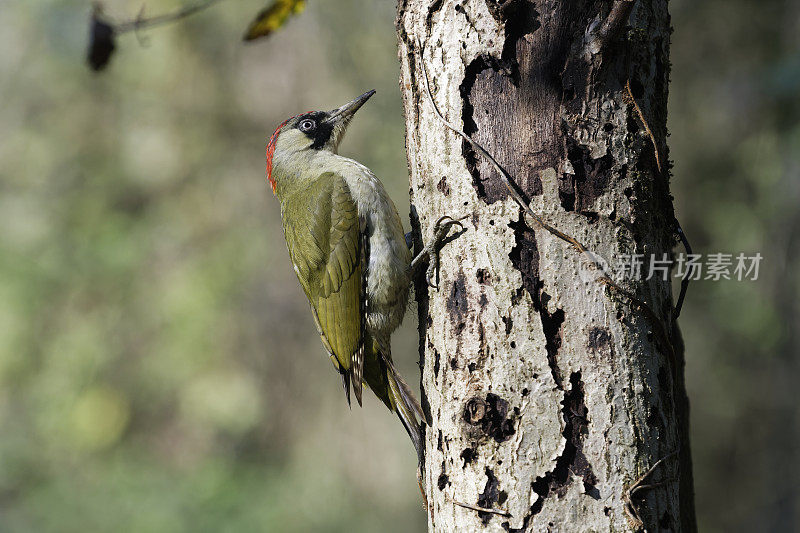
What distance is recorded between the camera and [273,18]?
2.19 meters

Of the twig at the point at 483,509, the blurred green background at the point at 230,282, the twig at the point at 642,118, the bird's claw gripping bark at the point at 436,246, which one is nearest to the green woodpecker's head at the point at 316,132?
the bird's claw gripping bark at the point at 436,246

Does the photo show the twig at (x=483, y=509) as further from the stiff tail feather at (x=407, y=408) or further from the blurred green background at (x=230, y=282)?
the blurred green background at (x=230, y=282)

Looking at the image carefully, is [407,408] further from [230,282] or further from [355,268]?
[230,282]

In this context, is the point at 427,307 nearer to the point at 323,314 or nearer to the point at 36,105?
the point at 323,314

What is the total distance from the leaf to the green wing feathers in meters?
0.91

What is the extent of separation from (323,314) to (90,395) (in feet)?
19.2

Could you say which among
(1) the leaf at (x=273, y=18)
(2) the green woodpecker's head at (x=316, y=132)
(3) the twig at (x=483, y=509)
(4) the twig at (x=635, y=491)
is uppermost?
(1) the leaf at (x=273, y=18)

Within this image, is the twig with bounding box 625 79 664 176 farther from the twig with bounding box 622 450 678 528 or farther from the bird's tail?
the bird's tail

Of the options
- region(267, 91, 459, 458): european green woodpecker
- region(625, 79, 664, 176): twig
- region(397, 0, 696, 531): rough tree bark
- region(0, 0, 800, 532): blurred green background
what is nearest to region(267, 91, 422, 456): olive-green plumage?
region(267, 91, 459, 458): european green woodpecker

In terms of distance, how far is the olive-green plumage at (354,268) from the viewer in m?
2.81

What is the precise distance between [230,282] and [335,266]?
4.86 m

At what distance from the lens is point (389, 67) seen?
6820 millimetres

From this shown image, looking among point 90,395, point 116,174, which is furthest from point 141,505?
point 116,174

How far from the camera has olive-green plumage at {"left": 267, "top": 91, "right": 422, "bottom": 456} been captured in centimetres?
281
